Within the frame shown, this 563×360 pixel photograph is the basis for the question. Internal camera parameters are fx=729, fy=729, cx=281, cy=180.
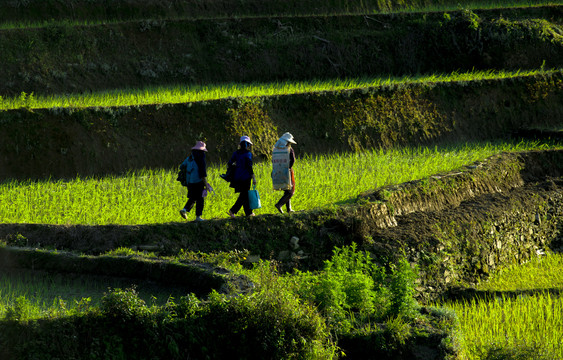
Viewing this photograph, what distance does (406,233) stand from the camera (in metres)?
11.8

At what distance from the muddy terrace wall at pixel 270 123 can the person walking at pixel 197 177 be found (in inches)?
196

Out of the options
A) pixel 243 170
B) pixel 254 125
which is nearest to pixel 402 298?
pixel 243 170

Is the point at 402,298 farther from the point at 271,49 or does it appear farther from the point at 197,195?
the point at 271,49

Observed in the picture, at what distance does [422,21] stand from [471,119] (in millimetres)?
5458

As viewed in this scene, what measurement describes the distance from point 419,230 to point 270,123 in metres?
6.27

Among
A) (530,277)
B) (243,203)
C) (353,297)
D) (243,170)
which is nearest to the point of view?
(353,297)

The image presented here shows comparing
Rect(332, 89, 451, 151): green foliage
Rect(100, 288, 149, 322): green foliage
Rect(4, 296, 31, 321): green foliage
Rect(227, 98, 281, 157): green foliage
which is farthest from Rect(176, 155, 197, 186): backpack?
Rect(332, 89, 451, 151): green foliage

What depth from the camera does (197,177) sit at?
10594mm

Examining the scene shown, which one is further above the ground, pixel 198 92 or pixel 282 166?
pixel 198 92

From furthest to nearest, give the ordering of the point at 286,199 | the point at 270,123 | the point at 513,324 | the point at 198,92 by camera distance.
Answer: the point at 198,92 → the point at 270,123 → the point at 286,199 → the point at 513,324

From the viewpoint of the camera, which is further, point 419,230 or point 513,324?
point 419,230

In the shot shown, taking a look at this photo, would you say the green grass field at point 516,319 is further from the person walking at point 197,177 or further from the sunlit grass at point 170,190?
the person walking at point 197,177

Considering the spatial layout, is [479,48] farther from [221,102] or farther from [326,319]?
[326,319]

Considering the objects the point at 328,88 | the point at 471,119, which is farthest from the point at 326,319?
the point at 471,119
